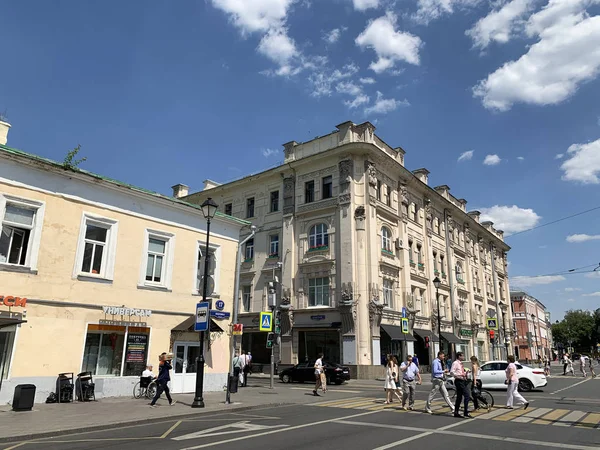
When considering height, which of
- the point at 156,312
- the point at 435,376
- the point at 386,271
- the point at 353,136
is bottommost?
the point at 435,376

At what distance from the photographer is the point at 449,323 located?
42.8 metres

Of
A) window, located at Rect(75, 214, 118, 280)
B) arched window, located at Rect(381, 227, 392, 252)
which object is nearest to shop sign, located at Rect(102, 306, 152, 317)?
window, located at Rect(75, 214, 118, 280)

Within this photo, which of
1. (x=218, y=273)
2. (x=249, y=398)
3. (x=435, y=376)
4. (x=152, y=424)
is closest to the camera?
(x=152, y=424)

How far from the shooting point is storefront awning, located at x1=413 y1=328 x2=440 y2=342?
1409 inches

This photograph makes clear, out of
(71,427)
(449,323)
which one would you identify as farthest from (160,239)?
(449,323)

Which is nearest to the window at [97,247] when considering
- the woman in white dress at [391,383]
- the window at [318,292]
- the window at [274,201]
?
the woman in white dress at [391,383]

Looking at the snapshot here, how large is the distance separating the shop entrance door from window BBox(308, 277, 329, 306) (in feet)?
51.7

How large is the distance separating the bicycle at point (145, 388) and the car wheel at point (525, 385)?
17.4 metres

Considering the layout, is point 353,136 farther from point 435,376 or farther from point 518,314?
point 518,314

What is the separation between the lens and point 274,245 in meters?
37.4

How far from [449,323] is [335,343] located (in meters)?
16.7

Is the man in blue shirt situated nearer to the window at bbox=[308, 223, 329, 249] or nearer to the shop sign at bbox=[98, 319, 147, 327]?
the shop sign at bbox=[98, 319, 147, 327]

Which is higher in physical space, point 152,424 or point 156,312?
point 156,312

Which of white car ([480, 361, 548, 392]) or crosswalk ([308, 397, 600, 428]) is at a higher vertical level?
white car ([480, 361, 548, 392])
